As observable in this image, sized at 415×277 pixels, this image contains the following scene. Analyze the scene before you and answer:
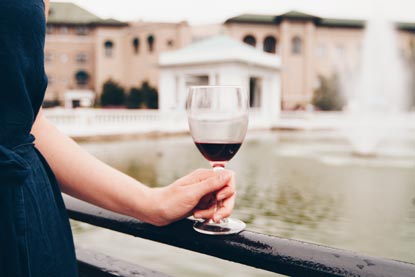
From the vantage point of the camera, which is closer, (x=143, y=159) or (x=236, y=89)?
(x=236, y=89)

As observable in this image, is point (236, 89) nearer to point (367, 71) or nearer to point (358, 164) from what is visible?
point (358, 164)

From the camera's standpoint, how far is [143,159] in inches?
398

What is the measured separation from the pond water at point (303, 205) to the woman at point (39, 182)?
101cm

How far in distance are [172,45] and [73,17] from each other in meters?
11.3

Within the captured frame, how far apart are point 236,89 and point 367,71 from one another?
2425 cm

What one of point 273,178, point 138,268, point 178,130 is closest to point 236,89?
point 138,268

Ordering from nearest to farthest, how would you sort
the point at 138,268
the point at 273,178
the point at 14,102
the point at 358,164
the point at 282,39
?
the point at 14,102
the point at 138,268
the point at 273,178
the point at 358,164
the point at 282,39

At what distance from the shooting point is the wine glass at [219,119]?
2.94ft

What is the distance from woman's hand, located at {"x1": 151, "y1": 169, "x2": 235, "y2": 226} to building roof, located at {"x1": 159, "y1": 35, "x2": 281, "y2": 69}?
21.4 metres

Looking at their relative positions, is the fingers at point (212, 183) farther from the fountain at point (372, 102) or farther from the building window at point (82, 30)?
the building window at point (82, 30)

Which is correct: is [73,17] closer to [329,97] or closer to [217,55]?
[329,97]

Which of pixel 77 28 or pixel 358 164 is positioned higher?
pixel 77 28

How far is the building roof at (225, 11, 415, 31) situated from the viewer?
38.9 meters

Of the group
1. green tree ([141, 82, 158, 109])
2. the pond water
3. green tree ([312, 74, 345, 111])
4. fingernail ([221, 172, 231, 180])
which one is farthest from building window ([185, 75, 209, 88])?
fingernail ([221, 172, 231, 180])
